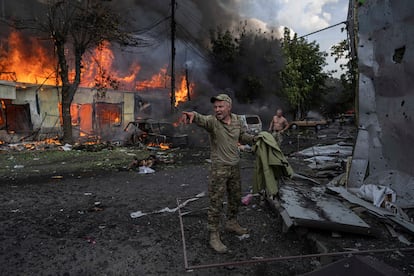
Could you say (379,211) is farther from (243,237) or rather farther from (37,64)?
(37,64)

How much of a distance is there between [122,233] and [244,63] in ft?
93.9

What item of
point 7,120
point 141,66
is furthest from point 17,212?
point 141,66

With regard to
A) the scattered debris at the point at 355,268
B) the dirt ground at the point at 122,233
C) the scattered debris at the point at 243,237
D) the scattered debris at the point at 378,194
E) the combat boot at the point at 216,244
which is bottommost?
the dirt ground at the point at 122,233

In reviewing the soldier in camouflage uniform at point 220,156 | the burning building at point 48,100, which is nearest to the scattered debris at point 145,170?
the soldier in camouflage uniform at point 220,156

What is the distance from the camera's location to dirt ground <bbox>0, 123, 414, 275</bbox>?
3.31 m

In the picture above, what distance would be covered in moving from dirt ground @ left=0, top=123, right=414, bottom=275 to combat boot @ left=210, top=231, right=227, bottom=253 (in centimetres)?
7

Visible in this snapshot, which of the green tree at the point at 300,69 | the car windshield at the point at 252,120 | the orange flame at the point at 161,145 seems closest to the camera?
the orange flame at the point at 161,145

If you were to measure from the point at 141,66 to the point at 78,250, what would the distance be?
25349mm

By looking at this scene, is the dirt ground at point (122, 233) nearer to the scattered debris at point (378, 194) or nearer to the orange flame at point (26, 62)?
the scattered debris at point (378, 194)

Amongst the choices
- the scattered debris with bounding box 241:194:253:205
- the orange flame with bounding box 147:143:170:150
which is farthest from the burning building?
the scattered debris with bounding box 241:194:253:205

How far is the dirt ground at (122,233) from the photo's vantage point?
3309 mm

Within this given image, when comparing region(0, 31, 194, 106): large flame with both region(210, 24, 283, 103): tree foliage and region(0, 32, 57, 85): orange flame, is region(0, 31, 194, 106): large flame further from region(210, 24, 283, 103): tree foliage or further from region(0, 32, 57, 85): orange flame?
region(210, 24, 283, 103): tree foliage

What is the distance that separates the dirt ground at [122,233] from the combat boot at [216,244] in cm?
7

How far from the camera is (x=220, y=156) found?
12.1ft
